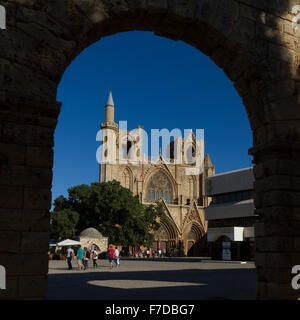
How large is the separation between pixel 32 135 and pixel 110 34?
2.90 m

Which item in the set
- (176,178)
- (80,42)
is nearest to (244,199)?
(176,178)

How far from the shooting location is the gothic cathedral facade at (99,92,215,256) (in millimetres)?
57156

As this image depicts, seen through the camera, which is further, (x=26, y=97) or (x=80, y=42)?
(x=80, y=42)

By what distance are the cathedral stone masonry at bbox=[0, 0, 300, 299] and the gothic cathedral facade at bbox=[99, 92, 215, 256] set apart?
48.3 m

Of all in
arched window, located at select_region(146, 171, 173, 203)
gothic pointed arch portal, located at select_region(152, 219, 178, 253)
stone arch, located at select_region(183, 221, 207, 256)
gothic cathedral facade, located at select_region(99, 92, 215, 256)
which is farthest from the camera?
arched window, located at select_region(146, 171, 173, 203)

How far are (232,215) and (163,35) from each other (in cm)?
3035

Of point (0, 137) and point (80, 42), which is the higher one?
point (80, 42)

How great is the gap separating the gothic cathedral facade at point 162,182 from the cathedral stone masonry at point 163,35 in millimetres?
48337

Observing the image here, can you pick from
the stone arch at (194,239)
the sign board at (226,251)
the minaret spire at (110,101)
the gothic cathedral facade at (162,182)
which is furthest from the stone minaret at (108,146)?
the sign board at (226,251)

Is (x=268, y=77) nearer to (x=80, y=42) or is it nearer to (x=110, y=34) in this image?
(x=110, y=34)

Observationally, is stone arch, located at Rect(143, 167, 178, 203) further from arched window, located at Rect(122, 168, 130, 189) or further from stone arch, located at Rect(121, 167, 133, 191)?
arched window, located at Rect(122, 168, 130, 189)

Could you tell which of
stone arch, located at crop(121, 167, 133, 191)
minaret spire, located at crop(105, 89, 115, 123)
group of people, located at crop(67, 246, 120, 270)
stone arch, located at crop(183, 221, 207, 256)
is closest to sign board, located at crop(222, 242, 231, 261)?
group of people, located at crop(67, 246, 120, 270)

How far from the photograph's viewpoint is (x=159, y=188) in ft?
206
